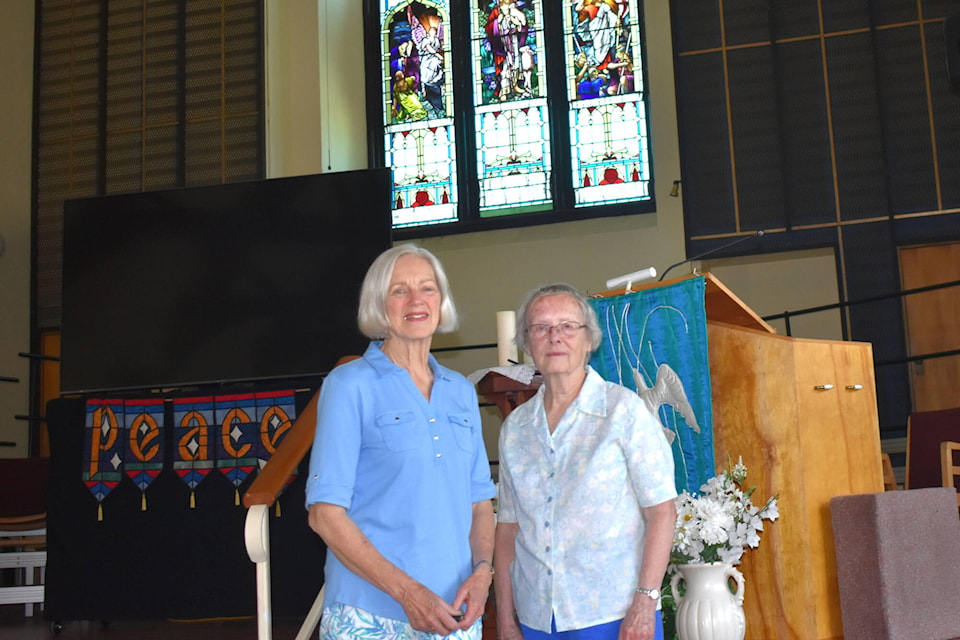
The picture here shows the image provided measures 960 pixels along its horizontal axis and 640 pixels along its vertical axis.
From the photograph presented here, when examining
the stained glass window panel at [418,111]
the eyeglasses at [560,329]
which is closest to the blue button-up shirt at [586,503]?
the eyeglasses at [560,329]

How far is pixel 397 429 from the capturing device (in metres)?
1.85

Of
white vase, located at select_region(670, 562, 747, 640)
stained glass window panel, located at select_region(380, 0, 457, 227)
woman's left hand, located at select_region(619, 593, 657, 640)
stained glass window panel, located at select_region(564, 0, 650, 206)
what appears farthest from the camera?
stained glass window panel, located at select_region(380, 0, 457, 227)

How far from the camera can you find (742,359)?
12.2ft

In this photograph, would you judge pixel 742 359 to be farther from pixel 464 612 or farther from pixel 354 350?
pixel 354 350

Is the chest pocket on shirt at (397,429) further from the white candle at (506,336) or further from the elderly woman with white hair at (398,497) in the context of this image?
the white candle at (506,336)

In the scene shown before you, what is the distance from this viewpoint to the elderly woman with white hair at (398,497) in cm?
178

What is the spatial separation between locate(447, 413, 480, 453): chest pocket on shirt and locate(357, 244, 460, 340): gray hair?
0.20 m

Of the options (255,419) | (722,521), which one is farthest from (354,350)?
(722,521)

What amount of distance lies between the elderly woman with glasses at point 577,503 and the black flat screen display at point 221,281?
3.78 m

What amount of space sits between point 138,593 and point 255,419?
1022mm

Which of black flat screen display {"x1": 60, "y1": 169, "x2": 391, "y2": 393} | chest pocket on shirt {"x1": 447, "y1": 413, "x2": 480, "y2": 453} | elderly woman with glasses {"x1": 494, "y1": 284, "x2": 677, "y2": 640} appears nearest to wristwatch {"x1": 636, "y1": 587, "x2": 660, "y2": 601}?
elderly woman with glasses {"x1": 494, "y1": 284, "x2": 677, "y2": 640}

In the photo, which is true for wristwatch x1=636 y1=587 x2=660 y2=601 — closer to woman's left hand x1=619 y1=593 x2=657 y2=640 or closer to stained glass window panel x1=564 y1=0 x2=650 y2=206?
woman's left hand x1=619 y1=593 x2=657 y2=640

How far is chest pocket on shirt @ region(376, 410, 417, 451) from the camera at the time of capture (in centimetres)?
184

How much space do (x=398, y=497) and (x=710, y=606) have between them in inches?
67.2
